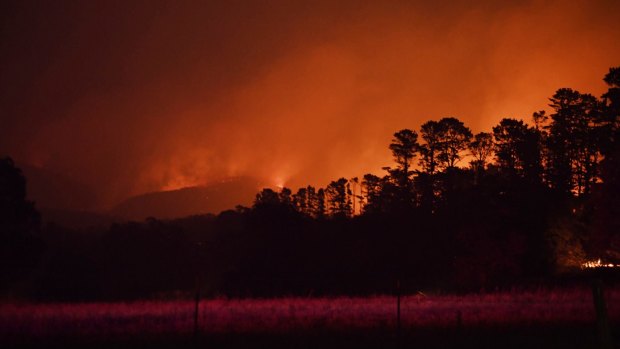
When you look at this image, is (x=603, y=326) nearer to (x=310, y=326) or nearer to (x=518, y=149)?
(x=310, y=326)

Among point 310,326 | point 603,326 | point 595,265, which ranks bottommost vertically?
point 310,326

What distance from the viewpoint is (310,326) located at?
20.5 m

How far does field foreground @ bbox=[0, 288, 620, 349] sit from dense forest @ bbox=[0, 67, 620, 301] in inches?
711

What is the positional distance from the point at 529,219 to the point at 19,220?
138 feet

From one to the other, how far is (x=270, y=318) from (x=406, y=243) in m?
37.9

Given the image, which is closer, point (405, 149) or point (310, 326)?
point (310, 326)

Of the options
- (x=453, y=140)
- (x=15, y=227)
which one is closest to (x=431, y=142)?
(x=453, y=140)

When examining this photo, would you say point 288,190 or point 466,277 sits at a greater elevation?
point 288,190

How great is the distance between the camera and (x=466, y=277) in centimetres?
4969

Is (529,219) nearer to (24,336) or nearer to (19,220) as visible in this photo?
(19,220)

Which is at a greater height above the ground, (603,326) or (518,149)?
(518,149)


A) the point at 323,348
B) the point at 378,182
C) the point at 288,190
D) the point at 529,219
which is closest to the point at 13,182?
the point at 323,348

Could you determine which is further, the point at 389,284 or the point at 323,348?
the point at 389,284

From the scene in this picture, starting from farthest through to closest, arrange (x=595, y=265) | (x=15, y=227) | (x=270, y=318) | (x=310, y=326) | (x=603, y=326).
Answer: (x=595, y=265)
(x=15, y=227)
(x=270, y=318)
(x=310, y=326)
(x=603, y=326)
